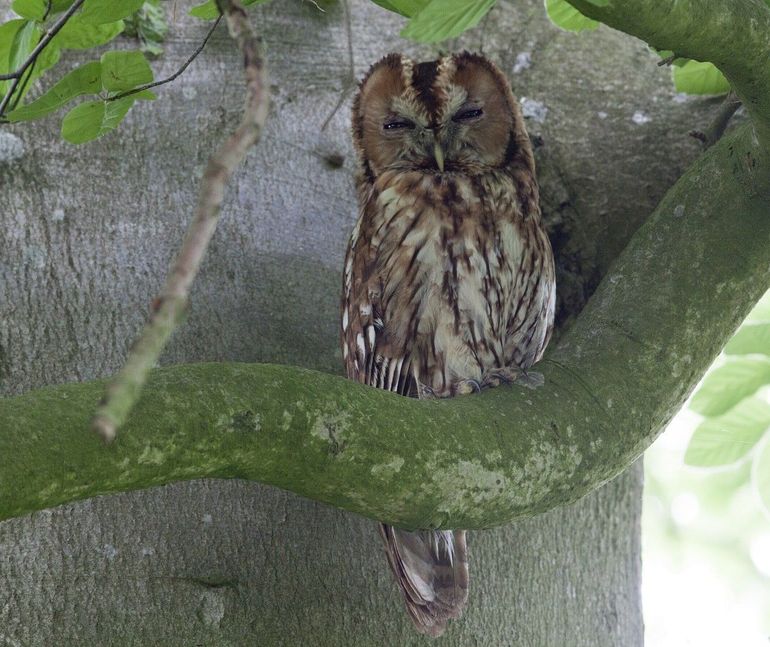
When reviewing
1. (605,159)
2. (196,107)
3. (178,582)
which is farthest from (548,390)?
(196,107)

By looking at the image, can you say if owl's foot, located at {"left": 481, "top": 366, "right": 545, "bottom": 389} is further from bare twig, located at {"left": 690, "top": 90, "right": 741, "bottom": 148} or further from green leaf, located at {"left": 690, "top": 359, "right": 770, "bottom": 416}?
bare twig, located at {"left": 690, "top": 90, "right": 741, "bottom": 148}

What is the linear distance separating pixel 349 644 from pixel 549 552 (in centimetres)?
50

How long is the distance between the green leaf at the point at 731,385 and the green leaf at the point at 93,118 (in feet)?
4.06

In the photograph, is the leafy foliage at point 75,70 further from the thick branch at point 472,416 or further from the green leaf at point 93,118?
the thick branch at point 472,416

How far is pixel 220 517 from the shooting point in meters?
1.65

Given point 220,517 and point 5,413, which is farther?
point 220,517

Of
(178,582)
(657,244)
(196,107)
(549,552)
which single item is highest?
(657,244)

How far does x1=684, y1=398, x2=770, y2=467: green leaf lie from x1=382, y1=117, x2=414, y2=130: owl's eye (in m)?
0.95

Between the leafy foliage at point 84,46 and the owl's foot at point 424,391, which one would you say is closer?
the leafy foliage at point 84,46

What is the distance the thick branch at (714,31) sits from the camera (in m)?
1.17

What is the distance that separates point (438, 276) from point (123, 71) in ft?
3.02

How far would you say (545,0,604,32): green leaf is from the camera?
5.06 ft

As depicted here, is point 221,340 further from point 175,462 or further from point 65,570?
point 175,462

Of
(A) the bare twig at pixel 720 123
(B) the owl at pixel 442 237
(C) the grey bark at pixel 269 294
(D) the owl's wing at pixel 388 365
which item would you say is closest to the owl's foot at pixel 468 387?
(B) the owl at pixel 442 237
